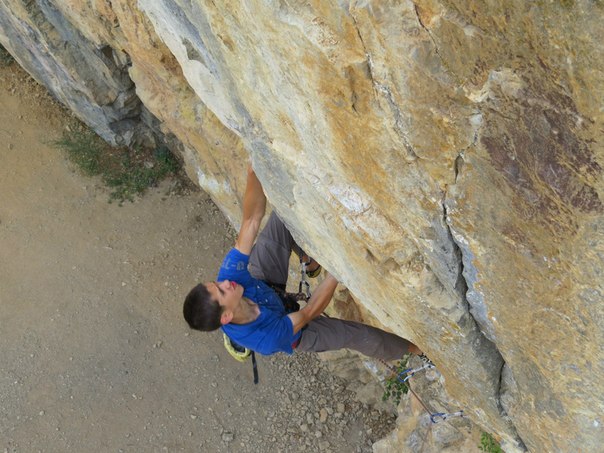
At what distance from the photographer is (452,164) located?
3.02m

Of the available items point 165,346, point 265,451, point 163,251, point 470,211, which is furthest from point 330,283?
point 163,251

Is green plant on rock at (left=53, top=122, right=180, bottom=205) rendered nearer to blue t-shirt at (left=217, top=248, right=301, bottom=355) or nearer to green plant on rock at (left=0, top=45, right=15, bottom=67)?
green plant on rock at (left=0, top=45, right=15, bottom=67)

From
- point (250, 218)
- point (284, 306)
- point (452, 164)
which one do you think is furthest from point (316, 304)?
point (452, 164)

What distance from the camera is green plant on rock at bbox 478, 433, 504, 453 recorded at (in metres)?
5.33

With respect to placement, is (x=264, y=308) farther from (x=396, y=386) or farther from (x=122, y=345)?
(x=122, y=345)

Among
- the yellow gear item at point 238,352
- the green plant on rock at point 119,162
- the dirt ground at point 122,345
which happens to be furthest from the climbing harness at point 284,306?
the green plant on rock at point 119,162

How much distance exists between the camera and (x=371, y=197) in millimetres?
3717

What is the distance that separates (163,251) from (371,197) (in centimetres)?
770

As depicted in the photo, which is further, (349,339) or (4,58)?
(4,58)

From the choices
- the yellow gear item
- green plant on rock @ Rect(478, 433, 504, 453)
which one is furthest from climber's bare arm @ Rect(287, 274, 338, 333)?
green plant on rock @ Rect(478, 433, 504, 453)

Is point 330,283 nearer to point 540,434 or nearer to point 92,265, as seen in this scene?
point 540,434

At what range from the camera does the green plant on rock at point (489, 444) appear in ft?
17.5

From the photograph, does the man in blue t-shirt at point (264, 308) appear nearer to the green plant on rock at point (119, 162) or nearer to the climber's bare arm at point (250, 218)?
the climber's bare arm at point (250, 218)

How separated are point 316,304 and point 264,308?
430 millimetres
